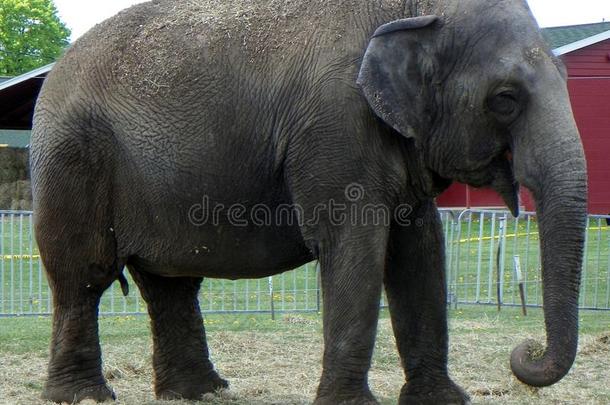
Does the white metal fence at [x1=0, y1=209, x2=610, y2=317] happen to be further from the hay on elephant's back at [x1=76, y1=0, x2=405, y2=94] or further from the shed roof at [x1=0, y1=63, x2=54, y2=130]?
the shed roof at [x1=0, y1=63, x2=54, y2=130]

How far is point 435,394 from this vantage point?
25.1 ft

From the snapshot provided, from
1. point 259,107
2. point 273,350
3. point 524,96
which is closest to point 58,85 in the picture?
point 259,107

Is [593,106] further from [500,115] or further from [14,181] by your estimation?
[500,115]

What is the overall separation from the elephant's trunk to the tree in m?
74.3

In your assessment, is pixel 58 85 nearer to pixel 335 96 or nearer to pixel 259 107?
pixel 259 107

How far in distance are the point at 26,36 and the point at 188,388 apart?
243ft

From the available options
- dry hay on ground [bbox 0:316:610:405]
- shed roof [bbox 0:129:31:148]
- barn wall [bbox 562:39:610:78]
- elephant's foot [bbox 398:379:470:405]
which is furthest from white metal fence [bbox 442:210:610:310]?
shed roof [bbox 0:129:31:148]

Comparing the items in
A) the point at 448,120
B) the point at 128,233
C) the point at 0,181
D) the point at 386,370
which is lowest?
the point at 386,370

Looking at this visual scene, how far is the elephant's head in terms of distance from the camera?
6.12 metres

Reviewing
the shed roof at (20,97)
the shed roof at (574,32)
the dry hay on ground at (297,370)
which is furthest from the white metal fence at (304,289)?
the shed roof at (574,32)

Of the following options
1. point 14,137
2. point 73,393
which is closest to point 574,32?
point 73,393

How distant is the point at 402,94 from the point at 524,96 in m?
0.71

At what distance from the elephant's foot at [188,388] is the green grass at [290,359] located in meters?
0.11

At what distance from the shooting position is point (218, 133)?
722cm
